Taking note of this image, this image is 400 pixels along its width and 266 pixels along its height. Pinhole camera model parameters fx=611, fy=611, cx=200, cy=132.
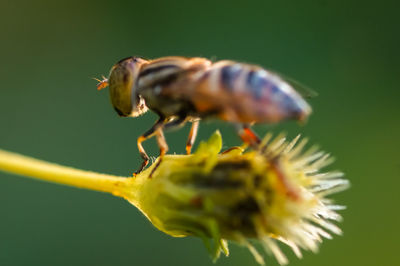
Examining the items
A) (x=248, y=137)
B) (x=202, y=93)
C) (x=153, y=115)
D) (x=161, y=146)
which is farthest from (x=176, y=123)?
(x=153, y=115)

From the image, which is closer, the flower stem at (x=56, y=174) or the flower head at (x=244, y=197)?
the flower stem at (x=56, y=174)

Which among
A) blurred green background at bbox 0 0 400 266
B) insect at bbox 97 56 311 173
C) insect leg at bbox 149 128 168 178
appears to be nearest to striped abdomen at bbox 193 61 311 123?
insect at bbox 97 56 311 173

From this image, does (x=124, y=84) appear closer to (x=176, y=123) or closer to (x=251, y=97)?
(x=176, y=123)

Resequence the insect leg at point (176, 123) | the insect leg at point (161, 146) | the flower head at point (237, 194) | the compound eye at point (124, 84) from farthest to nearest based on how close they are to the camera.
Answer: the compound eye at point (124, 84)
the insect leg at point (176, 123)
the insect leg at point (161, 146)
the flower head at point (237, 194)

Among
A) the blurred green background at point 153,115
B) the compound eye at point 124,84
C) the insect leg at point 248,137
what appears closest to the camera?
the insect leg at point 248,137

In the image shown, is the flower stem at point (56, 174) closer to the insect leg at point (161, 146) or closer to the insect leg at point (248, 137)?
the insect leg at point (161, 146)

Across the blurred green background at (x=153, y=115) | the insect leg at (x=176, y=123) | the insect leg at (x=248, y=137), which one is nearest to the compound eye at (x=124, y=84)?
the insect leg at (x=176, y=123)

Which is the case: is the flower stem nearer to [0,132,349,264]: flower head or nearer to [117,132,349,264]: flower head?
[0,132,349,264]: flower head
